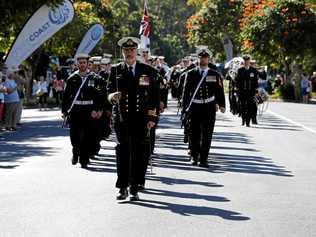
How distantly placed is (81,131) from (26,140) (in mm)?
6453

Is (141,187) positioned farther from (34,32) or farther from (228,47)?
(228,47)

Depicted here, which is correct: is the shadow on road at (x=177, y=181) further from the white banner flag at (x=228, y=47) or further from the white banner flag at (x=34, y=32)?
the white banner flag at (x=228, y=47)

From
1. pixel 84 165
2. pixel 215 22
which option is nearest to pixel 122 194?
pixel 84 165

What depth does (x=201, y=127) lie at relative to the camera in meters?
14.7

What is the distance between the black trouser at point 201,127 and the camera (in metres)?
14.5

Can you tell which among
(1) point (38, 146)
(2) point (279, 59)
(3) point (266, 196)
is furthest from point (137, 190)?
(2) point (279, 59)

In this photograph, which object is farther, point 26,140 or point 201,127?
point 26,140

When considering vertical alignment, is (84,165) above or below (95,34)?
below

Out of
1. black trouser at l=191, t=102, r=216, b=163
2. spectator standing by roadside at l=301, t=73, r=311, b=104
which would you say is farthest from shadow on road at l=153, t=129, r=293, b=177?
spectator standing by roadside at l=301, t=73, r=311, b=104

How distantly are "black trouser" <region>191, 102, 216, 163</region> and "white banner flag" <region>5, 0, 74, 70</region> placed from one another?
11422 millimetres

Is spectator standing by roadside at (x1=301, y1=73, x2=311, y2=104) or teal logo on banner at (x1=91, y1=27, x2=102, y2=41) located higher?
teal logo on banner at (x1=91, y1=27, x2=102, y2=41)

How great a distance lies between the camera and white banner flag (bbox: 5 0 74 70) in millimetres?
25094

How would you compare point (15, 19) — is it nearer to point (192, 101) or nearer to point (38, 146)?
point (38, 146)

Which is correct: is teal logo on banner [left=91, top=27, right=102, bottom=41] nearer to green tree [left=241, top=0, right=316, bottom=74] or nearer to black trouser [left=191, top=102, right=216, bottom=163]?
green tree [left=241, top=0, right=316, bottom=74]
